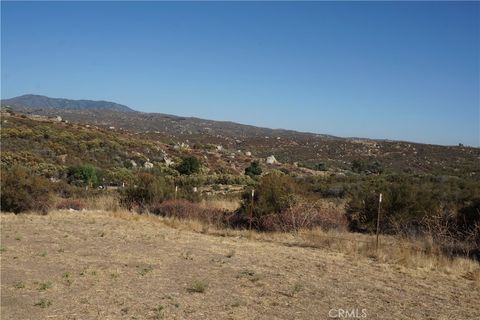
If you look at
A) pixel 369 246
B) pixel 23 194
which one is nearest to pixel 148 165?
pixel 23 194

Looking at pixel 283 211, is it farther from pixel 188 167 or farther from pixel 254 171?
pixel 254 171

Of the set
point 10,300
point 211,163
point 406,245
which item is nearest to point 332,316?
point 10,300

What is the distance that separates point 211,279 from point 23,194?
12.6 meters

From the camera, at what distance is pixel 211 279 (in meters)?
9.48

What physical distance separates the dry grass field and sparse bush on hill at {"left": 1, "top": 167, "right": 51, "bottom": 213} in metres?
5.00

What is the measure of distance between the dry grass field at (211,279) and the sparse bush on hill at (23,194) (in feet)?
16.4

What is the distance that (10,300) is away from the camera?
301 inches

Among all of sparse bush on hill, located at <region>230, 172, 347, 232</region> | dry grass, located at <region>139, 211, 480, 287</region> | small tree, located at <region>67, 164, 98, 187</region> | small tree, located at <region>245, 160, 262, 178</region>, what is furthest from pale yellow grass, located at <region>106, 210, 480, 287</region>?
small tree, located at <region>245, 160, 262, 178</region>

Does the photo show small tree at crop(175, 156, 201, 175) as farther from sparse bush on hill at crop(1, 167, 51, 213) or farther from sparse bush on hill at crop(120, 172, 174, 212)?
sparse bush on hill at crop(1, 167, 51, 213)

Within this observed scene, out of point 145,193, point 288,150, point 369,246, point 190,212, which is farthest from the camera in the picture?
point 288,150

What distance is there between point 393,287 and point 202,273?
11.6 ft

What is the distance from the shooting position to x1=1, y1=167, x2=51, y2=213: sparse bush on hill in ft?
64.0

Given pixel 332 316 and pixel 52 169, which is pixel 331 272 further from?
pixel 52 169

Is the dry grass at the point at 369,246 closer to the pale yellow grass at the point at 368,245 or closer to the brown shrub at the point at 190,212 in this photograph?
the pale yellow grass at the point at 368,245
